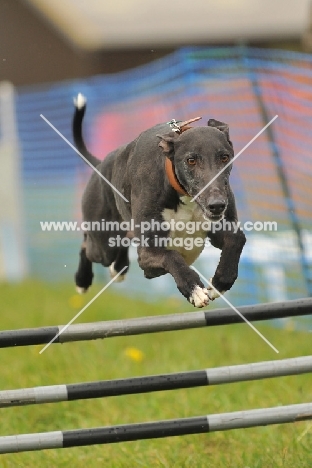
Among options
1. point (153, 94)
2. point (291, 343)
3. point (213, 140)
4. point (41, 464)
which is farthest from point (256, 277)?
point (213, 140)

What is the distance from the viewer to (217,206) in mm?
3049

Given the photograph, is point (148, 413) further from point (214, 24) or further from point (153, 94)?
point (214, 24)

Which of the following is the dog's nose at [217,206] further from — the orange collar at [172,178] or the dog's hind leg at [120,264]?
the dog's hind leg at [120,264]

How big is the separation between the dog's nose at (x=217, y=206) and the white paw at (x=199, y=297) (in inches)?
11.1

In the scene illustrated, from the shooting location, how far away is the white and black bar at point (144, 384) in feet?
10.7

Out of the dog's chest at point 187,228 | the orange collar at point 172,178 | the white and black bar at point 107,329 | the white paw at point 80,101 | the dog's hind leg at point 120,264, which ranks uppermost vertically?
the white paw at point 80,101

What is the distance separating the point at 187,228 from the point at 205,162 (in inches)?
19.0

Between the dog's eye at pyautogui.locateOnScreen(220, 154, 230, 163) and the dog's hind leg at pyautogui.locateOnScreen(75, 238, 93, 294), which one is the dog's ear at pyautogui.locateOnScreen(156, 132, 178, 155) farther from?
the dog's hind leg at pyautogui.locateOnScreen(75, 238, 93, 294)

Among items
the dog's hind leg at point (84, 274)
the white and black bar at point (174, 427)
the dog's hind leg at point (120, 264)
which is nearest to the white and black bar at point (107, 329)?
the white and black bar at point (174, 427)

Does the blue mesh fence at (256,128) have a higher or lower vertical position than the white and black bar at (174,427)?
higher

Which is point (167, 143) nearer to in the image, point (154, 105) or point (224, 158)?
point (224, 158)

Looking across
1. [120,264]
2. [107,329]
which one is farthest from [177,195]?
[120,264]

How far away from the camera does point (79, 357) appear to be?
5.50 meters

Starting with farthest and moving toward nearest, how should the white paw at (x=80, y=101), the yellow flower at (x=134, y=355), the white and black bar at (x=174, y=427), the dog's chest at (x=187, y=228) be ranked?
the yellow flower at (x=134, y=355), the white paw at (x=80, y=101), the dog's chest at (x=187, y=228), the white and black bar at (x=174, y=427)
